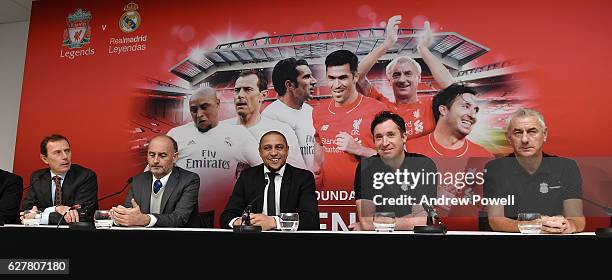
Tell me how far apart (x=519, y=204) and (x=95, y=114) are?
3329 mm

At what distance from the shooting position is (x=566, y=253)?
1342mm

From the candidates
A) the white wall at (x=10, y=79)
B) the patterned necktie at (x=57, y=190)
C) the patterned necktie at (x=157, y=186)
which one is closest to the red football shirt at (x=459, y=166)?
the patterned necktie at (x=157, y=186)

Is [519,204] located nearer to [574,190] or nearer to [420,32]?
[574,190]

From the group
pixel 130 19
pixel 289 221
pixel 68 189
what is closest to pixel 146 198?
pixel 68 189

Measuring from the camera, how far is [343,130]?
12.1 feet

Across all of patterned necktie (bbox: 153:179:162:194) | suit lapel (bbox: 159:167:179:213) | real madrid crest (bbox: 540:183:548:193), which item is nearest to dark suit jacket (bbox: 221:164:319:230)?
suit lapel (bbox: 159:167:179:213)

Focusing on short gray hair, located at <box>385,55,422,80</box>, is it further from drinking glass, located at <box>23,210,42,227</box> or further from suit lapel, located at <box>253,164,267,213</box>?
drinking glass, located at <box>23,210,42,227</box>

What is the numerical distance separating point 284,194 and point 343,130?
0.81 m

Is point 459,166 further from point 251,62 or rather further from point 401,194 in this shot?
point 251,62

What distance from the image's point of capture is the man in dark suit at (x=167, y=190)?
10.0 feet

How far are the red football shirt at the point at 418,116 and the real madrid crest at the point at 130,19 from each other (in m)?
2.17

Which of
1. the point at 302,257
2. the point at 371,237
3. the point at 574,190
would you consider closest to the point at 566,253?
the point at 371,237

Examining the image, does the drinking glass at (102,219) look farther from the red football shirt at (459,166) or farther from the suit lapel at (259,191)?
the red football shirt at (459,166)

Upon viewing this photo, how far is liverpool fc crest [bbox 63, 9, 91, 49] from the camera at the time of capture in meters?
4.42
